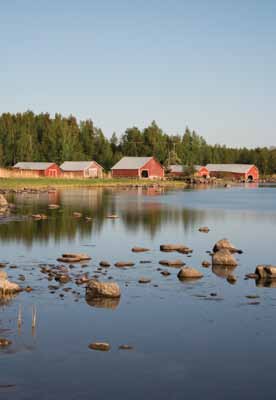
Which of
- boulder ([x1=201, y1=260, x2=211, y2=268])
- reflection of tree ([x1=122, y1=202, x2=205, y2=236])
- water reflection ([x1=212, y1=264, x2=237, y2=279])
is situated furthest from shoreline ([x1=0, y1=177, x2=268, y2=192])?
water reflection ([x1=212, y1=264, x2=237, y2=279])

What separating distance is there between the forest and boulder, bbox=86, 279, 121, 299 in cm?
10521

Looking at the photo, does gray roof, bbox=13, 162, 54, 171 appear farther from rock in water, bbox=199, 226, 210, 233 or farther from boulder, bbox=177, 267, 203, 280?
boulder, bbox=177, 267, 203, 280

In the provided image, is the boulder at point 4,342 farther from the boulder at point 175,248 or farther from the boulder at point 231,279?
the boulder at point 175,248

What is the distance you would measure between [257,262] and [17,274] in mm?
12177

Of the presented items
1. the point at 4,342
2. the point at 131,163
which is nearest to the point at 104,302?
the point at 4,342

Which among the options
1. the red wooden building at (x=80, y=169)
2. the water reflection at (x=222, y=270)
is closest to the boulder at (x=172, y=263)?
the water reflection at (x=222, y=270)

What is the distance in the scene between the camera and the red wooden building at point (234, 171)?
175625 millimetres

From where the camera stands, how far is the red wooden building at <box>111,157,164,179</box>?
5217 inches

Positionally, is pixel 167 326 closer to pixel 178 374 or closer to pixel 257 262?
pixel 178 374

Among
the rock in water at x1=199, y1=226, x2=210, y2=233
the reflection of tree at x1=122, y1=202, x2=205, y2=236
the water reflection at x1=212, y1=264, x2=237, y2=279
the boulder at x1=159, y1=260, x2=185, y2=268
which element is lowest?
the water reflection at x1=212, y1=264, x2=237, y2=279

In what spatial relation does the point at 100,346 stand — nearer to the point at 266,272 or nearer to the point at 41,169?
the point at 266,272

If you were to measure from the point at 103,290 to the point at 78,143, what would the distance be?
5070 inches

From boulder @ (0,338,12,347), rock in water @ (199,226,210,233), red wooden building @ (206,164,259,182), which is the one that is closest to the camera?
boulder @ (0,338,12,347)

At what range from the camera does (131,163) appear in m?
134
